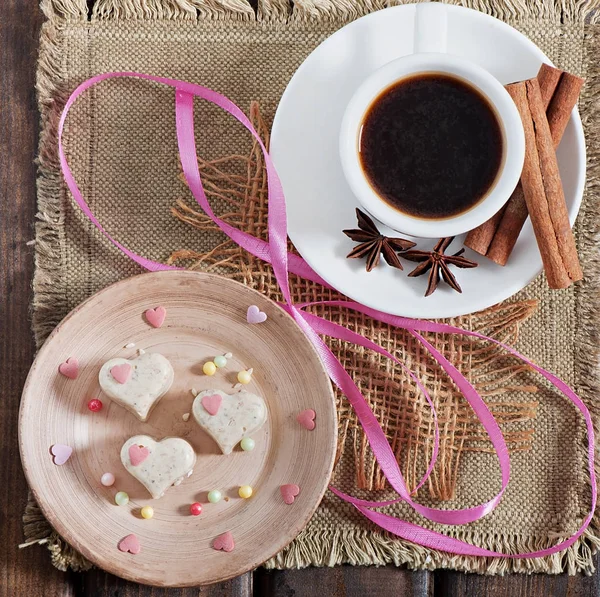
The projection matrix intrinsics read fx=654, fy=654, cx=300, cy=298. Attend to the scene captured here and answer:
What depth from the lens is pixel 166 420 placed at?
102cm

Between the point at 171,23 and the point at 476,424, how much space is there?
0.87 m

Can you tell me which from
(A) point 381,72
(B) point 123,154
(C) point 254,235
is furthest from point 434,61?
(B) point 123,154

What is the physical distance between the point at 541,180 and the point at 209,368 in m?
0.56

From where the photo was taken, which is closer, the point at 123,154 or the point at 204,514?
the point at 204,514

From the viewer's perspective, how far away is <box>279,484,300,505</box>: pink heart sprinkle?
3.22ft

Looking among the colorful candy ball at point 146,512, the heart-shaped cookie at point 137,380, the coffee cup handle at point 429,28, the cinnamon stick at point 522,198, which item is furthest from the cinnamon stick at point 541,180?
the colorful candy ball at point 146,512

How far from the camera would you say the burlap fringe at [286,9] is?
1.12 m

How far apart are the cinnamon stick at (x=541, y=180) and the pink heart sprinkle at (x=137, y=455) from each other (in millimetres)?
653

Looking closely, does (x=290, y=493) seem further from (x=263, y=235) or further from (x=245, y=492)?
(x=263, y=235)

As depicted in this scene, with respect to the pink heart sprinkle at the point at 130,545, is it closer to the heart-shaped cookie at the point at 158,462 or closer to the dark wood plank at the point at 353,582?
the heart-shaped cookie at the point at 158,462

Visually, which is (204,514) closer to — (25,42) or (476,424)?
(476,424)

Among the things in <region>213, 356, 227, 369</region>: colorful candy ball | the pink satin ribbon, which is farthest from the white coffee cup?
<region>213, 356, 227, 369</region>: colorful candy ball

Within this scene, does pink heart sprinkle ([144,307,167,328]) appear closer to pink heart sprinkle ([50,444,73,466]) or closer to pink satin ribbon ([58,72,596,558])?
pink satin ribbon ([58,72,596,558])

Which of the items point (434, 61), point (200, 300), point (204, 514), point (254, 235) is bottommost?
point (204, 514)
